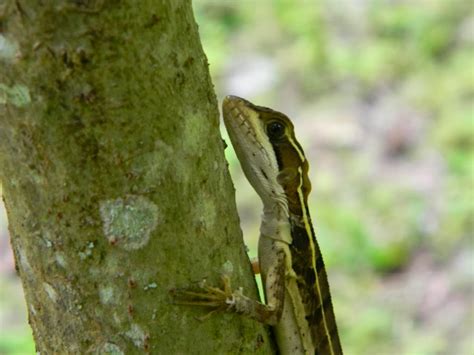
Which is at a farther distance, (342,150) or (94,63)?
(342,150)

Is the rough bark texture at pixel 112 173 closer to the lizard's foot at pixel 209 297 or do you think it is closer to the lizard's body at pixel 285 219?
the lizard's foot at pixel 209 297

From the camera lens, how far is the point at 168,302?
1893mm

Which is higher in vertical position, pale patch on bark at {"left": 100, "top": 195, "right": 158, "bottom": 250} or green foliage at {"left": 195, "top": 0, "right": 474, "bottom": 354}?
green foliage at {"left": 195, "top": 0, "right": 474, "bottom": 354}

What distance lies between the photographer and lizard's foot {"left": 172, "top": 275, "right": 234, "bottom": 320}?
6.23ft

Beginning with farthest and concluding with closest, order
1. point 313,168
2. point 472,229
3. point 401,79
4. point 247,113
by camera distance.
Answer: point 401,79, point 313,168, point 472,229, point 247,113

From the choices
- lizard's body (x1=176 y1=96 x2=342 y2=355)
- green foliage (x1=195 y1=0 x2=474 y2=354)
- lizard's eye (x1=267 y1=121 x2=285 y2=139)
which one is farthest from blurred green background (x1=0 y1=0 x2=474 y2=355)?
lizard's eye (x1=267 y1=121 x2=285 y2=139)

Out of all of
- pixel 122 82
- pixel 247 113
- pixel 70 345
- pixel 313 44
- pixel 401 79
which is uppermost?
pixel 313 44

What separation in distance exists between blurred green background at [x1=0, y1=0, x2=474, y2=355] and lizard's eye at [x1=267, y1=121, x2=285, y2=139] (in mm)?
3673

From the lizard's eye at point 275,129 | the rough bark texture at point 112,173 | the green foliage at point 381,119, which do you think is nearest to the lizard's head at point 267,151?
the lizard's eye at point 275,129

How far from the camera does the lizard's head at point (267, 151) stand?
115 inches

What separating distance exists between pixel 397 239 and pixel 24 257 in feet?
20.3

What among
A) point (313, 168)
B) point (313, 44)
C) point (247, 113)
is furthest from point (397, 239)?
point (247, 113)

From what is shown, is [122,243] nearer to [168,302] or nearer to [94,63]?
[168,302]

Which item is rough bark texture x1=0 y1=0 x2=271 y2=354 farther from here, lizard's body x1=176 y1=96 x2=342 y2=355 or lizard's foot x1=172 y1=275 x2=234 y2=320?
lizard's body x1=176 y1=96 x2=342 y2=355
